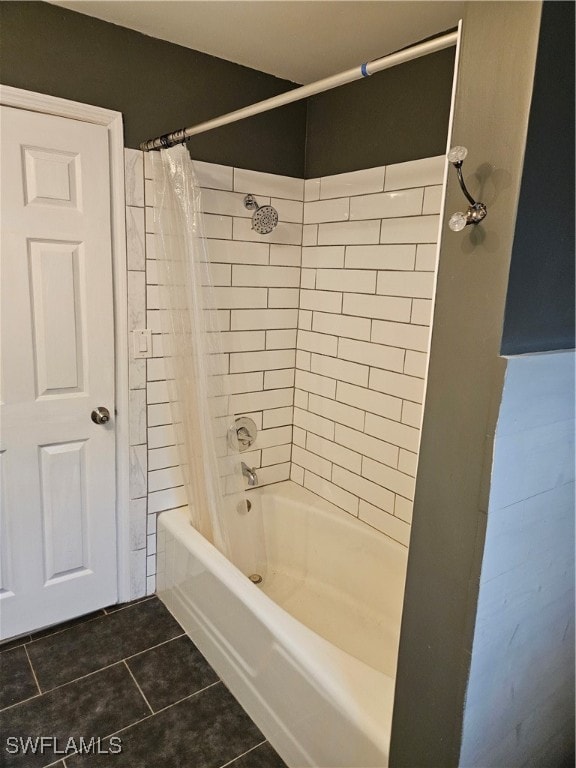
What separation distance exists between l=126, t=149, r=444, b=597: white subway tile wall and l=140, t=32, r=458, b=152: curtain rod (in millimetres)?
210

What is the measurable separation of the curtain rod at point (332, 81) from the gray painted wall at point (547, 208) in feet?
0.79

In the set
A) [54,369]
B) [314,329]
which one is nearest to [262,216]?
[314,329]

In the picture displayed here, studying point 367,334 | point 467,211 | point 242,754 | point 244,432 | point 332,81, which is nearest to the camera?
point 467,211

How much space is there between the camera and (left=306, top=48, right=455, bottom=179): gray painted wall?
6.02ft

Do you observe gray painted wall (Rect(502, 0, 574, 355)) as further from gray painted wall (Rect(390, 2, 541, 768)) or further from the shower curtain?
the shower curtain

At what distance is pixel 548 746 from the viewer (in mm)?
1327

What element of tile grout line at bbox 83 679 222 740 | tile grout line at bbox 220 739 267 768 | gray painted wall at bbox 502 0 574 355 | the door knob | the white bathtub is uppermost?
gray painted wall at bbox 502 0 574 355

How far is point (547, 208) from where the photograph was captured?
883 millimetres

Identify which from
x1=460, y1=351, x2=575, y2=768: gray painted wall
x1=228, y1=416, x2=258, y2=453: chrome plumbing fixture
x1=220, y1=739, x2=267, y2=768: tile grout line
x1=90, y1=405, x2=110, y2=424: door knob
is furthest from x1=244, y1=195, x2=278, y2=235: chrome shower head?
x1=220, y1=739, x2=267, y2=768: tile grout line

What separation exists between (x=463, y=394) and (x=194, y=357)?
1295 millimetres

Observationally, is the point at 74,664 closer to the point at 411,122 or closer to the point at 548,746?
the point at 548,746

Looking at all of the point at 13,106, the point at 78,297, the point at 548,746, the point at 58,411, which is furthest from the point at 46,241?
the point at 548,746

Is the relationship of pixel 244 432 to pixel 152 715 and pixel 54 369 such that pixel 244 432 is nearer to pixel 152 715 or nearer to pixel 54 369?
pixel 54 369

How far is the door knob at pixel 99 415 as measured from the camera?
2.04 m
